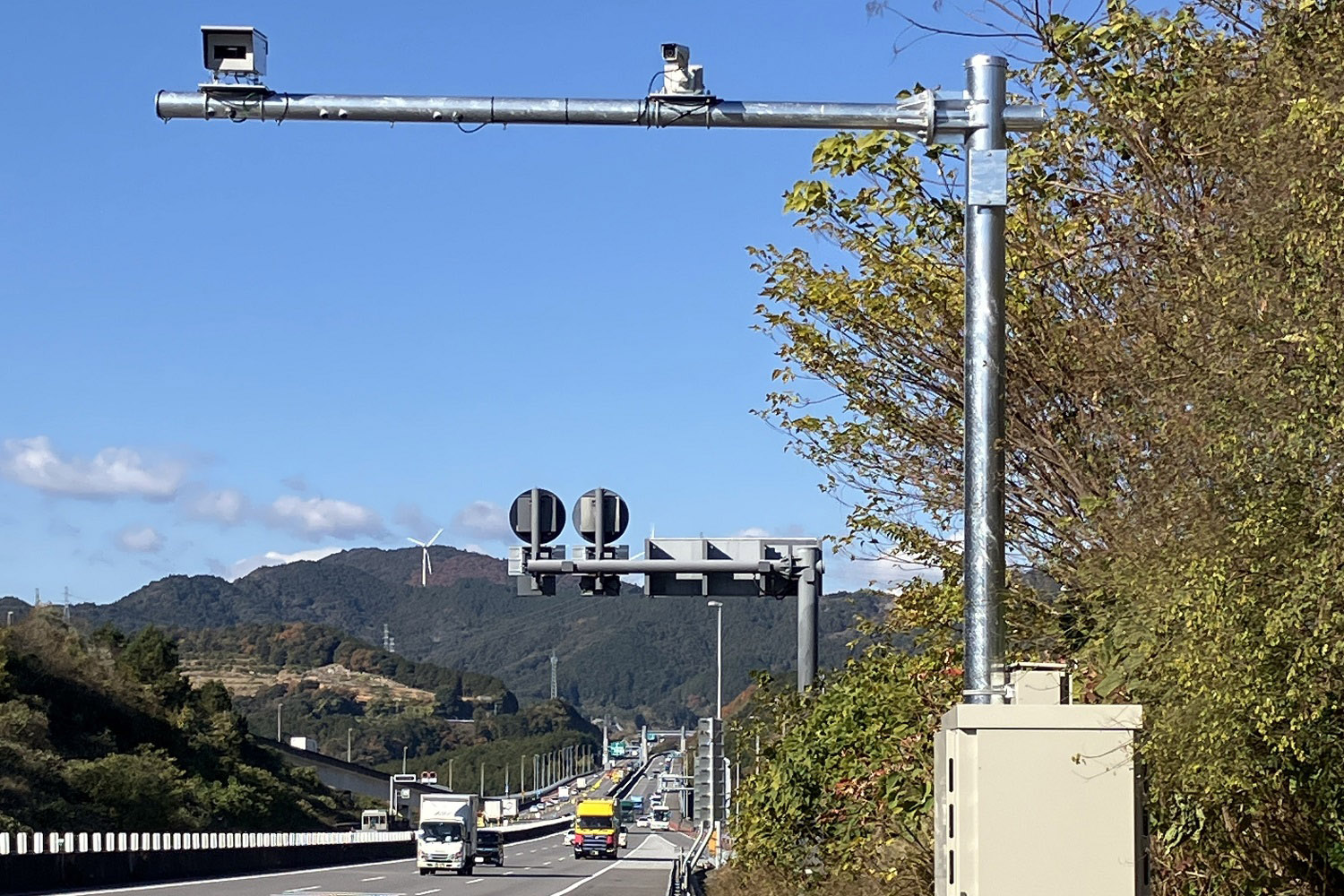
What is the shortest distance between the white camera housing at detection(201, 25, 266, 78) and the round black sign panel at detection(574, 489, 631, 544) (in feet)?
60.8

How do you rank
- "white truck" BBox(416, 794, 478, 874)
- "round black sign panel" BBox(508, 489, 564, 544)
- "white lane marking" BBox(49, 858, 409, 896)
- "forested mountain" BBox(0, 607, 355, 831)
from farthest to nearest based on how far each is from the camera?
"forested mountain" BBox(0, 607, 355, 831) < "white truck" BBox(416, 794, 478, 874) < "white lane marking" BBox(49, 858, 409, 896) < "round black sign panel" BBox(508, 489, 564, 544)

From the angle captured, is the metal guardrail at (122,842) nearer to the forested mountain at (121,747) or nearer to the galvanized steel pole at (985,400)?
the forested mountain at (121,747)

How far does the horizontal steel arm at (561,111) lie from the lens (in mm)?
9203

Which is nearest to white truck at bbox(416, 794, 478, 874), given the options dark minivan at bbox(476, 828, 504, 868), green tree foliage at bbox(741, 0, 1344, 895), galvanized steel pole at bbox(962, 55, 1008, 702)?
dark minivan at bbox(476, 828, 504, 868)

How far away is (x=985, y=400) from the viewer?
8562 millimetres

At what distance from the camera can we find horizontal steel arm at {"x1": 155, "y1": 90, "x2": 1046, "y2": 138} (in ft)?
30.2

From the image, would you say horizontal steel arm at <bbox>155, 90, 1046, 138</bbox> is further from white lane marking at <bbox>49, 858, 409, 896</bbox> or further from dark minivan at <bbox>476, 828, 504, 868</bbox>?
dark minivan at <bbox>476, 828, 504, 868</bbox>

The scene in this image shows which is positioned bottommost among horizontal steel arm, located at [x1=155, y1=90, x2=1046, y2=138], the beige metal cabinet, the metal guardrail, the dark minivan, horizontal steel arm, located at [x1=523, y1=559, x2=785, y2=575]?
the dark minivan

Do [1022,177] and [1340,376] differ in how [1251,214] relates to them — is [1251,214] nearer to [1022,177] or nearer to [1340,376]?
[1340,376]

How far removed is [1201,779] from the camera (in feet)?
24.7

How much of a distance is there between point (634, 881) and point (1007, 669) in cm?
4300

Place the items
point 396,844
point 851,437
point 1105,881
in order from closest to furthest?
point 1105,881 < point 851,437 < point 396,844

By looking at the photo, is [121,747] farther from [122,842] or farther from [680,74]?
[680,74]

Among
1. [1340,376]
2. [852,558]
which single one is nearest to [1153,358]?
[1340,376]
